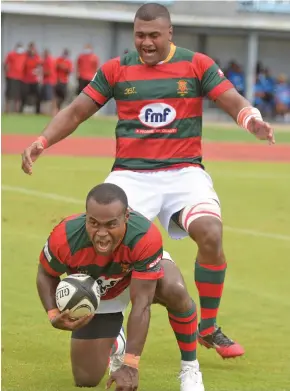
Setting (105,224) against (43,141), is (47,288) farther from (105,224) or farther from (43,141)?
(43,141)

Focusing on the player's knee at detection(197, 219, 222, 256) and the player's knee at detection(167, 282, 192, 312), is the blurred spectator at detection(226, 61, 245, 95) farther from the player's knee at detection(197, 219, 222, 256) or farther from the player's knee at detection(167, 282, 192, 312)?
the player's knee at detection(167, 282, 192, 312)

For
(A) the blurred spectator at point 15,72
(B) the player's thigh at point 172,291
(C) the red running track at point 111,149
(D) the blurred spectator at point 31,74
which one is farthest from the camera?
(D) the blurred spectator at point 31,74

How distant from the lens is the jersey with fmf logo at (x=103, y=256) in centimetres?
644

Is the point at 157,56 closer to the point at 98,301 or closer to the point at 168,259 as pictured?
the point at 168,259

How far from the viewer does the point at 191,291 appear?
1030 cm

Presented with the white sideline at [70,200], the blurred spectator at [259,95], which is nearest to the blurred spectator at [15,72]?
the blurred spectator at [259,95]

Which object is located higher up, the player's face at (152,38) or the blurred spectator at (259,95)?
the player's face at (152,38)

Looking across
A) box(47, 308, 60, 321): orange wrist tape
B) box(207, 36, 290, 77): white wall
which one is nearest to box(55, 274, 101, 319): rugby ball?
box(47, 308, 60, 321): orange wrist tape

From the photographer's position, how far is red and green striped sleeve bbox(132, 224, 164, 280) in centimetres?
641

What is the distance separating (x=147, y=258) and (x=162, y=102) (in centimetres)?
197

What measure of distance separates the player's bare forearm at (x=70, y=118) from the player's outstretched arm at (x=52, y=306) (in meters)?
1.63

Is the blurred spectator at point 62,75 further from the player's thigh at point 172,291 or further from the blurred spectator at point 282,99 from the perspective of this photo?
A: the player's thigh at point 172,291

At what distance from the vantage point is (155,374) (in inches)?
289

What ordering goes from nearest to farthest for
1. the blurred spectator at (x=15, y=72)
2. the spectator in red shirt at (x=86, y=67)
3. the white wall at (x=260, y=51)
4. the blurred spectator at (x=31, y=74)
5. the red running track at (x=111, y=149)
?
the red running track at (x=111, y=149) < the spectator in red shirt at (x=86, y=67) < the blurred spectator at (x=15, y=72) < the blurred spectator at (x=31, y=74) < the white wall at (x=260, y=51)
